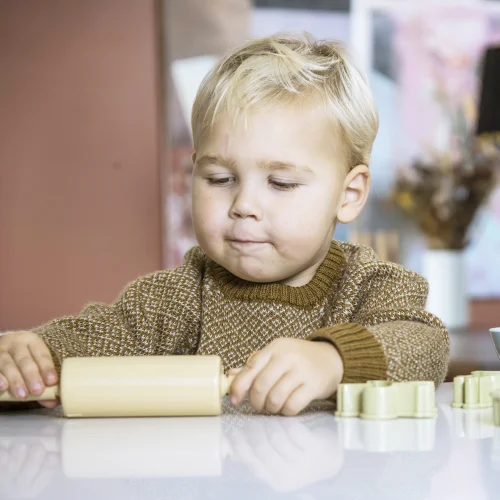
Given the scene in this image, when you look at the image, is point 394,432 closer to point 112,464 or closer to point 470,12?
point 112,464

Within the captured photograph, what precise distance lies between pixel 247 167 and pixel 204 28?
2.37 metres

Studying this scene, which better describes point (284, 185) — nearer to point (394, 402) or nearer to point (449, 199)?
point (394, 402)

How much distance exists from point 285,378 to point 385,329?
21cm

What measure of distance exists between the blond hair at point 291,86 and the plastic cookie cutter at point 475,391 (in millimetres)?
451

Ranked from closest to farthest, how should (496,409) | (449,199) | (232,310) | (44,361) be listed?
(496,409) → (44,361) → (232,310) → (449,199)

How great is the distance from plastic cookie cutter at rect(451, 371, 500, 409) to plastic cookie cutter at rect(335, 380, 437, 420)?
70 millimetres

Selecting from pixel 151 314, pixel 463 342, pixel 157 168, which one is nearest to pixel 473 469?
pixel 151 314

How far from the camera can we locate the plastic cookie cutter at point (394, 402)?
0.72 metres

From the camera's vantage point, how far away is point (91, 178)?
3.33m

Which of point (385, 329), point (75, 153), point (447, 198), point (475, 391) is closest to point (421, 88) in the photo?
point (447, 198)

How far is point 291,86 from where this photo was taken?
3.66 ft

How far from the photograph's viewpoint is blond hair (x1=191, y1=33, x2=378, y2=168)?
3.62 ft

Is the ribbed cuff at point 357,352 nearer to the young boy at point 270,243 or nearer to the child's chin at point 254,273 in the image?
the young boy at point 270,243

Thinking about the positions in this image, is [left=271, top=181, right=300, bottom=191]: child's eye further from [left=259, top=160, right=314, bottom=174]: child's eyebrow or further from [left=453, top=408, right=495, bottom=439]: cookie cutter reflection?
[left=453, top=408, right=495, bottom=439]: cookie cutter reflection
